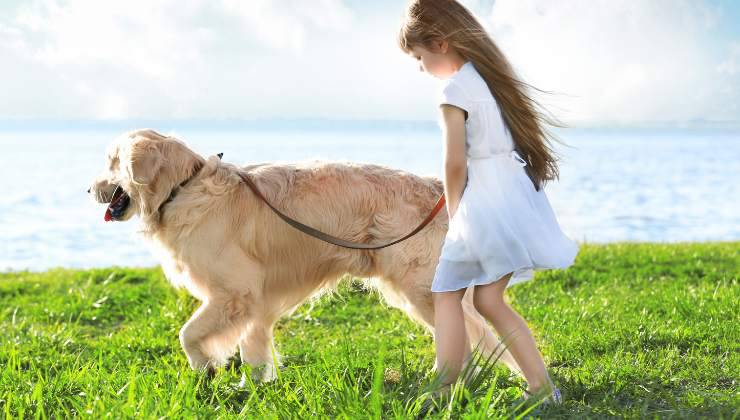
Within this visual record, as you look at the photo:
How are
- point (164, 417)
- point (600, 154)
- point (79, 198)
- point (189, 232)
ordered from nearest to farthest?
point (164, 417) → point (189, 232) → point (79, 198) → point (600, 154)

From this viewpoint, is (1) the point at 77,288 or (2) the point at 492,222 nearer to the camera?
(2) the point at 492,222

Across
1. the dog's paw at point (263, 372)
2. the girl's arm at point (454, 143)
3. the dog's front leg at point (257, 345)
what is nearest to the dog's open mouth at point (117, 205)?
the dog's front leg at point (257, 345)

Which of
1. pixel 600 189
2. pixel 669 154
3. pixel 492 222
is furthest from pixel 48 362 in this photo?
pixel 669 154

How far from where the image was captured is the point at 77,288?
7.94m

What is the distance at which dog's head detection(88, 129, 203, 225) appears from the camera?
446cm

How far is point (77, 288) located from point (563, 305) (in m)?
4.94

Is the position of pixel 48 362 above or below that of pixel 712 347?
below

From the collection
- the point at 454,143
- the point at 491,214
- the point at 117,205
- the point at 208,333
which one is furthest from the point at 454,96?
the point at 117,205

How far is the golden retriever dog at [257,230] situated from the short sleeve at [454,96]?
1.03 meters

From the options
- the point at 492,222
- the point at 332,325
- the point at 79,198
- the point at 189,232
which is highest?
the point at 492,222

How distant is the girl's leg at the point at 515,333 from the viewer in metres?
3.68

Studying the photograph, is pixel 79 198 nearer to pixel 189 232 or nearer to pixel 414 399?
pixel 189 232

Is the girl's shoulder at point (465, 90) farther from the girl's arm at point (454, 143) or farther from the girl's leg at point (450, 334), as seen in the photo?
the girl's leg at point (450, 334)

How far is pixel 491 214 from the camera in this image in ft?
11.8
